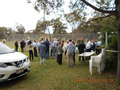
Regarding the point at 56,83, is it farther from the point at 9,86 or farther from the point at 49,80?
the point at 9,86

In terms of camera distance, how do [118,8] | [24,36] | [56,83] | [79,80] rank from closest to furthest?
1. [118,8]
2. [56,83]
3. [79,80]
4. [24,36]

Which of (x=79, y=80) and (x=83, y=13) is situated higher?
(x=83, y=13)

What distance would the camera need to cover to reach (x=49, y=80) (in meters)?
4.48

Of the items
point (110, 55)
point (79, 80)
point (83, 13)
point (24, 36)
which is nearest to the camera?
point (79, 80)

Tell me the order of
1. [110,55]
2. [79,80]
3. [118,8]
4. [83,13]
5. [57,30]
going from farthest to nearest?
[57,30] < [83,13] < [110,55] < [79,80] < [118,8]

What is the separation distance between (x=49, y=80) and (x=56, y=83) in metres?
0.48

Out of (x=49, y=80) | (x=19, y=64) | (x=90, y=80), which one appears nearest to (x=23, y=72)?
(x=19, y=64)

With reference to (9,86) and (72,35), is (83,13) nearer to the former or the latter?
(9,86)

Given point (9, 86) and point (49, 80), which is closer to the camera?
point (9, 86)

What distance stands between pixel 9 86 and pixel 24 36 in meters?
21.1

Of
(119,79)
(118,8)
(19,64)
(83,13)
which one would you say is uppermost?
(83,13)

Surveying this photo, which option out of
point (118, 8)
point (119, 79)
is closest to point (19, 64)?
point (119, 79)

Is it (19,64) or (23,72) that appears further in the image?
(23,72)

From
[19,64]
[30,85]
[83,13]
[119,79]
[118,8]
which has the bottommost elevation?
[30,85]
